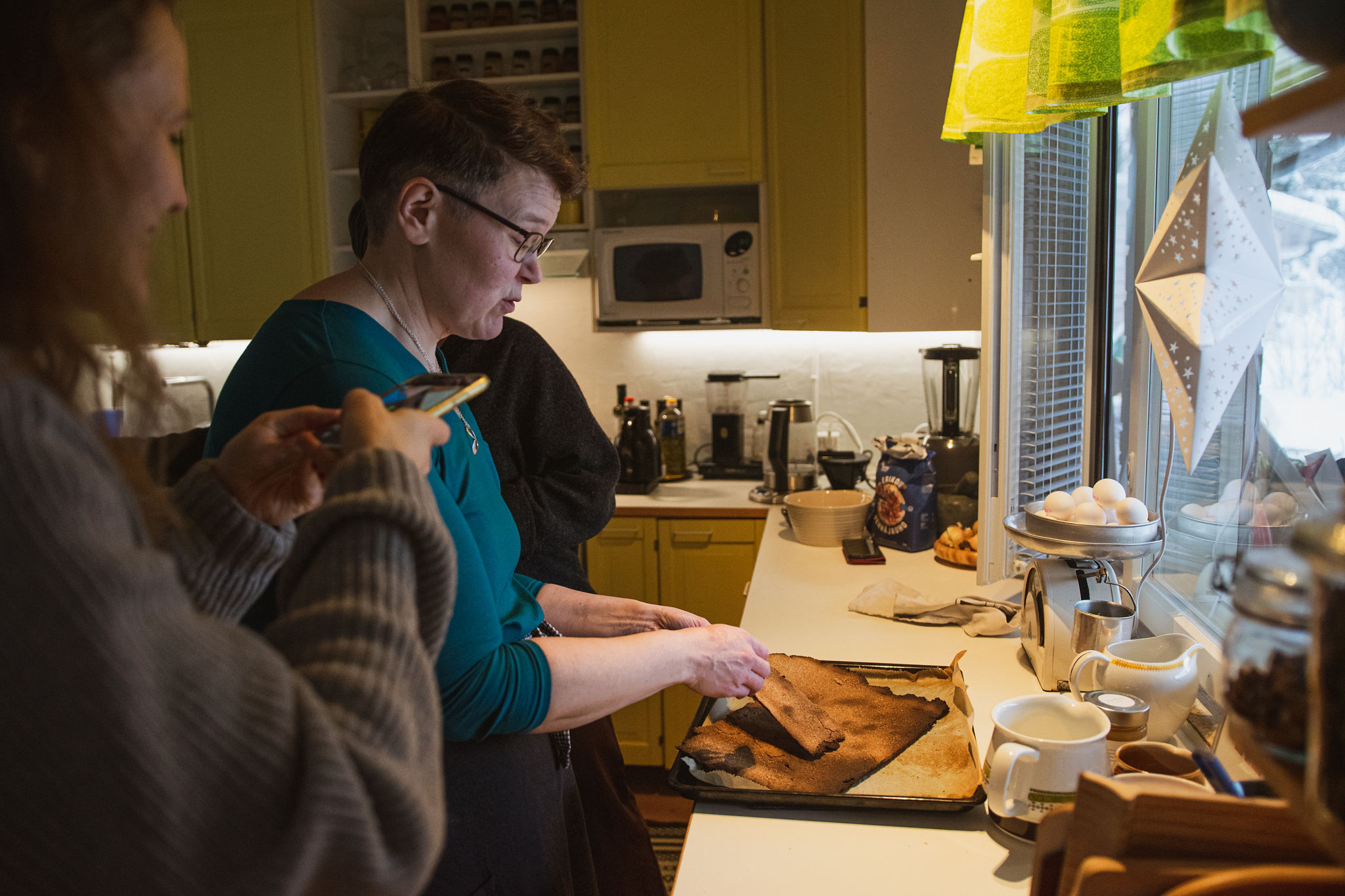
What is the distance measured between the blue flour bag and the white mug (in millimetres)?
1373

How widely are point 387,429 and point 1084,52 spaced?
93 centimetres

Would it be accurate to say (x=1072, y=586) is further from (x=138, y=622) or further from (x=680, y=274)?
(x=680, y=274)

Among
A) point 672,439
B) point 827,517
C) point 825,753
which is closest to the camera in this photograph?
point 825,753

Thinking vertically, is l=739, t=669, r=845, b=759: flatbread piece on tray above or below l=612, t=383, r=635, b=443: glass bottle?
below

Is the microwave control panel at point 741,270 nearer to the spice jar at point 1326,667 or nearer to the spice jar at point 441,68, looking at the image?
the spice jar at point 441,68

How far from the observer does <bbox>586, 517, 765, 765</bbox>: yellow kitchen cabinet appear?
120 inches

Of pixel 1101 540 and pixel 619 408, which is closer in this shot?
pixel 1101 540

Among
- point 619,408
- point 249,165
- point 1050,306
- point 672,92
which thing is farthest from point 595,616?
point 249,165

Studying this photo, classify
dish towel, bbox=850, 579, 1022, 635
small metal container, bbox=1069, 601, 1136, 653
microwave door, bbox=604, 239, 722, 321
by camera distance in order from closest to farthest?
A: small metal container, bbox=1069, 601, 1136, 653
dish towel, bbox=850, 579, 1022, 635
microwave door, bbox=604, 239, 722, 321

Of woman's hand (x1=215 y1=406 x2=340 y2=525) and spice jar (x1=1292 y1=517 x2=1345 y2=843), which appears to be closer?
spice jar (x1=1292 y1=517 x2=1345 y2=843)

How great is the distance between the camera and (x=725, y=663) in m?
1.25

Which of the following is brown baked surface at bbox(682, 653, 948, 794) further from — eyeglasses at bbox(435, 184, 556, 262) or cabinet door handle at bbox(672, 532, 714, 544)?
cabinet door handle at bbox(672, 532, 714, 544)

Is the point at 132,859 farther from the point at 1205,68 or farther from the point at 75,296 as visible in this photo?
the point at 1205,68

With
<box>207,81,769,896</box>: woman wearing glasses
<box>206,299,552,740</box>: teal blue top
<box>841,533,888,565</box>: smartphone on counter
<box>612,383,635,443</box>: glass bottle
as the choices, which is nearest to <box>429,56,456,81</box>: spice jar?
<box>612,383,635,443</box>: glass bottle
